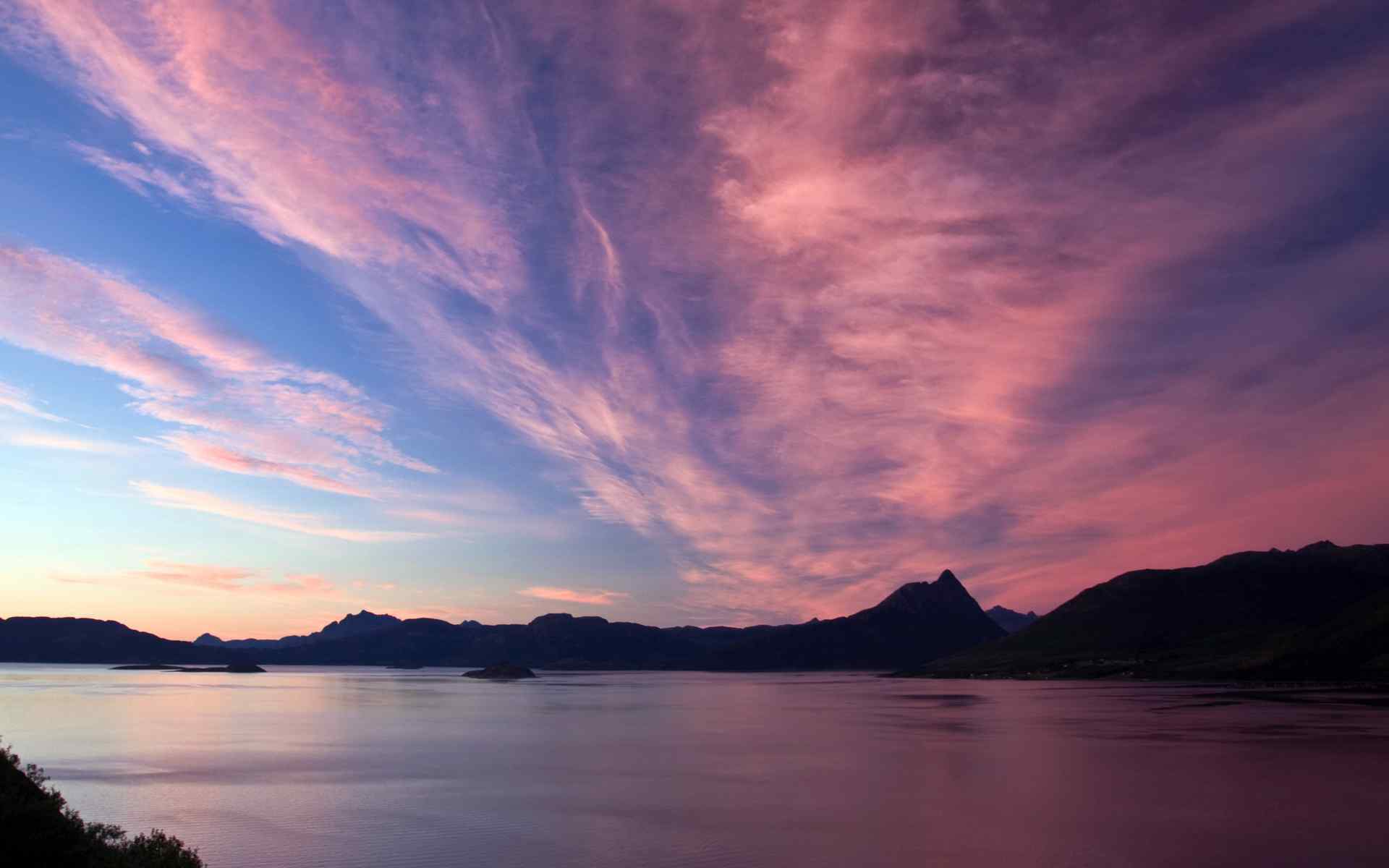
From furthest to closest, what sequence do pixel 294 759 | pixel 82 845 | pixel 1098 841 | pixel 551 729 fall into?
1. pixel 551 729
2. pixel 294 759
3. pixel 1098 841
4. pixel 82 845

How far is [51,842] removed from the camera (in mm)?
20469

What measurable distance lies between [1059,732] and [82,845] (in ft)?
268

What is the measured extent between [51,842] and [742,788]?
35819 millimetres

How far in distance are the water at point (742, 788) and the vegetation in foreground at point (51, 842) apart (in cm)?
749

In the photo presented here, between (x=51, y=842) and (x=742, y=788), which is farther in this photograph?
(x=742, y=788)

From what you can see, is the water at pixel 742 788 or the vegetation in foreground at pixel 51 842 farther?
the water at pixel 742 788

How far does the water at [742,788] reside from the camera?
111 feet

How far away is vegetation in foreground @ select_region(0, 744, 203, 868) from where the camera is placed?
19844mm

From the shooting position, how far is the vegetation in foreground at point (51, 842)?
19.8m

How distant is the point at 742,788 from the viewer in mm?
49844

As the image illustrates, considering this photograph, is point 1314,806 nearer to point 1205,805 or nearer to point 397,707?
point 1205,805

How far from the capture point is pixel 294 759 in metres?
64.9

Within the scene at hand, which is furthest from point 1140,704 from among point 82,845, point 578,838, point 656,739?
point 82,845

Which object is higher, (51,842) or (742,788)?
(51,842)
